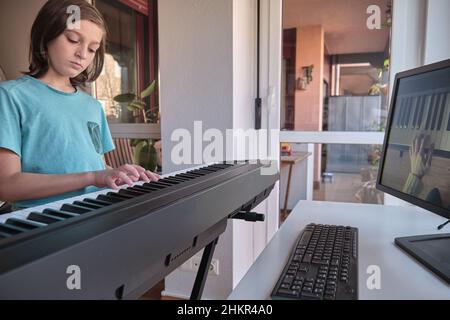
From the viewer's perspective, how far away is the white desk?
2.26 ft

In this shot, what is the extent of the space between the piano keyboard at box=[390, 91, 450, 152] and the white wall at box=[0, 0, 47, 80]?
8.51 feet

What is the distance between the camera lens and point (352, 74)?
84.7 inches

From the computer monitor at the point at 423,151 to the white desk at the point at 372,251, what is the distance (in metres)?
0.05

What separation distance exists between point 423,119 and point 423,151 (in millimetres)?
90

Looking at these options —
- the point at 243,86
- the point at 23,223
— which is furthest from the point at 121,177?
the point at 243,86

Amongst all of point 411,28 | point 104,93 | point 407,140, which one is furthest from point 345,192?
point 104,93

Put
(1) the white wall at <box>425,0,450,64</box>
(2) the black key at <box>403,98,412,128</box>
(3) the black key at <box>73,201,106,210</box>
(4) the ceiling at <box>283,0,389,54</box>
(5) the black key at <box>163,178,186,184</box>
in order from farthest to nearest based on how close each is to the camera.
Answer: (4) the ceiling at <box>283,0,389,54</box>
(1) the white wall at <box>425,0,450,64</box>
(2) the black key at <box>403,98,412,128</box>
(5) the black key at <box>163,178,186,184</box>
(3) the black key at <box>73,201,106,210</box>

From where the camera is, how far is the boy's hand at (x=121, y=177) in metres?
0.82

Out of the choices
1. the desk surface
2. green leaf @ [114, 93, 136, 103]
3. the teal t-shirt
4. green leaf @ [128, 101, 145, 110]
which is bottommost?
the desk surface

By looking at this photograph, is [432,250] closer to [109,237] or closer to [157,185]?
[157,185]

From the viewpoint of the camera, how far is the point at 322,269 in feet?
2.36

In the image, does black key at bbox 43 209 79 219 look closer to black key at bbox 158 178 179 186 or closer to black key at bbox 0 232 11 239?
black key at bbox 0 232 11 239

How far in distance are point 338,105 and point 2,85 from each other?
5.83ft

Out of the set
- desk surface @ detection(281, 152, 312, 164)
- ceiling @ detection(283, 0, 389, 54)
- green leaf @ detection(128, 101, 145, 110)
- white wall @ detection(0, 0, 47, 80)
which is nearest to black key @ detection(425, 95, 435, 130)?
ceiling @ detection(283, 0, 389, 54)
